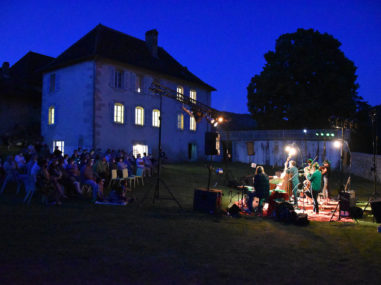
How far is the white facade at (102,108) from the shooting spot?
2009 centimetres

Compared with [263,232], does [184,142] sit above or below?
above

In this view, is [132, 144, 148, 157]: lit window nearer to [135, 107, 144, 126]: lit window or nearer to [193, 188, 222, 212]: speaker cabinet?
[135, 107, 144, 126]: lit window

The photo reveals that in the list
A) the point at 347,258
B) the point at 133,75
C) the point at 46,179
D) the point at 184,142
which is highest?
the point at 133,75

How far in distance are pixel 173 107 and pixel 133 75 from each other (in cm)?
446

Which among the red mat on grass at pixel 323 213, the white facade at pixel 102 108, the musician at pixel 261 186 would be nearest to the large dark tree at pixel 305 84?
the white facade at pixel 102 108

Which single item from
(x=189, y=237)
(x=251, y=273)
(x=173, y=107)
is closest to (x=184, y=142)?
(x=173, y=107)

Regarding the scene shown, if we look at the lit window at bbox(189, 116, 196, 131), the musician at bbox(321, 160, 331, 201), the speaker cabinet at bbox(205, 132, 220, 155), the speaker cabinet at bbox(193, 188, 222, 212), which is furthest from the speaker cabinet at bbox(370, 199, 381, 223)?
the lit window at bbox(189, 116, 196, 131)

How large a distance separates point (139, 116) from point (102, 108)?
3.29 m

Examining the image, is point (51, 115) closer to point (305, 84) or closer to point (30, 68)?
point (30, 68)

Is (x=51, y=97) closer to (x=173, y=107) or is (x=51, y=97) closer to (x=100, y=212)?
(x=173, y=107)

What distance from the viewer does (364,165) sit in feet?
63.2

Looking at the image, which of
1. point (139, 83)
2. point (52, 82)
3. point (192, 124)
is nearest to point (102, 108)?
point (139, 83)

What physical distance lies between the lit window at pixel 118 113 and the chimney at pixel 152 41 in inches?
245

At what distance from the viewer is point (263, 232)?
6605mm
